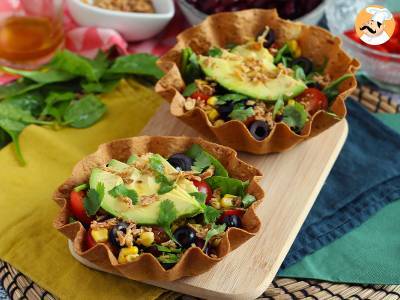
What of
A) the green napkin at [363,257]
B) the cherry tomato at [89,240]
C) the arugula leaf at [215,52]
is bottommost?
the green napkin at [363,257]

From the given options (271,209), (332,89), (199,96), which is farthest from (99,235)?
(332,89)

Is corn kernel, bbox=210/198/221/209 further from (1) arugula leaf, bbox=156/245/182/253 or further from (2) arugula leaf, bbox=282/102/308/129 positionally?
(2) arugula leaf, bbox=282/102/308/129

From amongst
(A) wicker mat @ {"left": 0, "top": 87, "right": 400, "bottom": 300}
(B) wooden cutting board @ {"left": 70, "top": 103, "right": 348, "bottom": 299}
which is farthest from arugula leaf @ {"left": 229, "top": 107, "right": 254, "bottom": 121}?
(A) wicker mat @ {"left": 0, "top": 87, "right": 400, "bottom": 300}

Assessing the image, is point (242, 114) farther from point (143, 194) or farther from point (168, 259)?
point (168, 259)

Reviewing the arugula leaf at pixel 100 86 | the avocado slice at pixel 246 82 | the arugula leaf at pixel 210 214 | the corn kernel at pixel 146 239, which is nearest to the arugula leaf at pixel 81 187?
the corn kernel at pixel 146 239

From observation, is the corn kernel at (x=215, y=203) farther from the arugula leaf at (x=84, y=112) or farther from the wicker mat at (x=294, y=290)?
the arugula leaf at (x=84, y=112)
